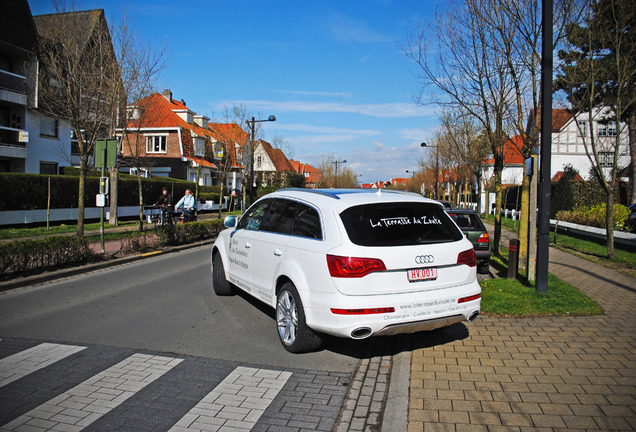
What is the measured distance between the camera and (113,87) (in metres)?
15.5

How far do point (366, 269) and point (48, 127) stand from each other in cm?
3115

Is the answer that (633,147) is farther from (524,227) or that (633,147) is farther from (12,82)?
(12,82)

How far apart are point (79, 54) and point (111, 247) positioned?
637 cm

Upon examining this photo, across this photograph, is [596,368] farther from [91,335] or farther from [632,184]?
[632,184]

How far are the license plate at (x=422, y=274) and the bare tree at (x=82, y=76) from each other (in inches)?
481

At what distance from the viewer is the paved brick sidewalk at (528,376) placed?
3.56m

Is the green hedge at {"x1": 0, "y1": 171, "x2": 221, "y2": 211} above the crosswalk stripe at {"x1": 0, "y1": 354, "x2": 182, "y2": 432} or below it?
above

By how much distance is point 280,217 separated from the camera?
19.4 feet

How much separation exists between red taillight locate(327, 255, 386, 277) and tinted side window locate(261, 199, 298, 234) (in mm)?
1178

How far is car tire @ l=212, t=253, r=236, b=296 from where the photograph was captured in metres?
7.75

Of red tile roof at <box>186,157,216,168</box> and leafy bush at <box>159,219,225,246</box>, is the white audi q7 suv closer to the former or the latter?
leafy bush at <box>159,219,225,246</box>

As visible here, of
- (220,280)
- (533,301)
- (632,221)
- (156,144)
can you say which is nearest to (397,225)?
(533,301)

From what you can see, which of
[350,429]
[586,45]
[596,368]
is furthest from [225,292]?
[586,45]

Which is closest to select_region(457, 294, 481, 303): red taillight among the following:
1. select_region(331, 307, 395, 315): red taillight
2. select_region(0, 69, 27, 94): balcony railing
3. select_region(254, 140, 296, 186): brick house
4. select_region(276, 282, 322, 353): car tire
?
select_region(331, 307, 395, 315): red taillight
